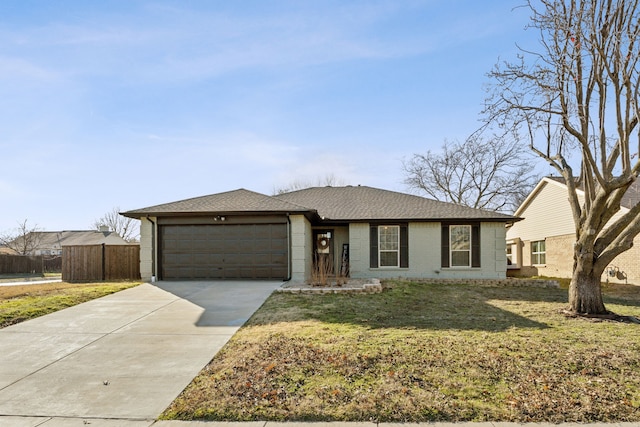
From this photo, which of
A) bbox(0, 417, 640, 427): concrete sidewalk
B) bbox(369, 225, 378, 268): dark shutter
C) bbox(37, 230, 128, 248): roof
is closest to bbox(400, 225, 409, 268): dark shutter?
bbox(369, 225, 378, 268): dark shutter

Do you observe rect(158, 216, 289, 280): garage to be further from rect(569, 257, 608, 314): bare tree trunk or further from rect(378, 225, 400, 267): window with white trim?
rect(569, 257, 608, 314): bare tree trunk

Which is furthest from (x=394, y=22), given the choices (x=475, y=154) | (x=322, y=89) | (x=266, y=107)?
(x=475, y=154)

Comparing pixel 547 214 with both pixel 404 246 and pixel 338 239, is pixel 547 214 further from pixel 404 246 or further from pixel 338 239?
pixel 338 239

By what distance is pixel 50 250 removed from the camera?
163 feet

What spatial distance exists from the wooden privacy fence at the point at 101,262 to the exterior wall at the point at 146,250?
4.62 ft

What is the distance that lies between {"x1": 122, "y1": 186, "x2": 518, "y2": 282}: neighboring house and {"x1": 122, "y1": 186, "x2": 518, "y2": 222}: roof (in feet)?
0.12

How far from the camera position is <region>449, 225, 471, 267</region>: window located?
53.2ft

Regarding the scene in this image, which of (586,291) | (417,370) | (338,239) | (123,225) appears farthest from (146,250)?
(123,225)

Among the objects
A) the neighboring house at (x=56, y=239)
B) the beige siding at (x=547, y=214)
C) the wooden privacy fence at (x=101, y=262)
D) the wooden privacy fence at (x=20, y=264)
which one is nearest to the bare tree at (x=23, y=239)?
the neighboring house at (x=56, y=239)

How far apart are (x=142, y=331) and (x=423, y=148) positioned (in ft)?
99.2

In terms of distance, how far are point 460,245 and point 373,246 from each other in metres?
3.35

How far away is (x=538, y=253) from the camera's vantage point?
79.2ft

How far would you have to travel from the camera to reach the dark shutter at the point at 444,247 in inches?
635

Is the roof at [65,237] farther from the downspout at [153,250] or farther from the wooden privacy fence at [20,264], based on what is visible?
the downspout at [153,250]
